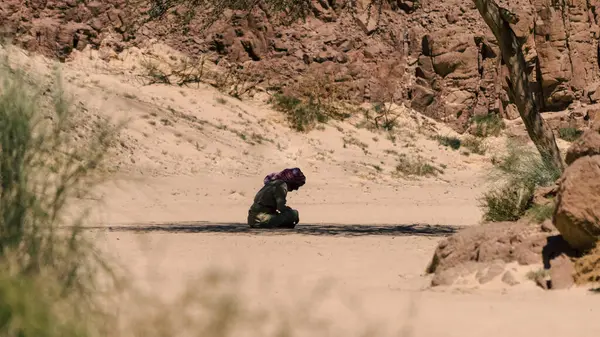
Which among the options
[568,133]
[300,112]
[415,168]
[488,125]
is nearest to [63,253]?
[415,168]

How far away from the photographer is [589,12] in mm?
33062

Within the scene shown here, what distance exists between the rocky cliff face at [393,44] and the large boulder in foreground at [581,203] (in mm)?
21747

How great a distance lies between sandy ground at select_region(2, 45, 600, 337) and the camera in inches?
283

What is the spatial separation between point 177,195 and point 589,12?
17597 mm

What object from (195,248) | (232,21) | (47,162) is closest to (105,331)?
(47,162)

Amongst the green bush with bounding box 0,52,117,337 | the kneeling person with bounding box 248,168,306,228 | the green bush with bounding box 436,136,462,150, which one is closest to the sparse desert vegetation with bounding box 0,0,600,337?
the green bush with bounding box 0,52,117,337

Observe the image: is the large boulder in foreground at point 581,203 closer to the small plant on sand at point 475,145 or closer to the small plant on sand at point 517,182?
the small plant on sand at point 517,182

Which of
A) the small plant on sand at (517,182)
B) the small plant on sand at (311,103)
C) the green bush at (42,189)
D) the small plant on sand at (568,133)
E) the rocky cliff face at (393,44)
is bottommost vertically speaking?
the green bush at (42,189)

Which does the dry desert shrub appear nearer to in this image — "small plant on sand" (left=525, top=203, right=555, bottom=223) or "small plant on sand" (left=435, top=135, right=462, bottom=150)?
"small plant on sand" (left=525, top=203, right=555, bottom=223)

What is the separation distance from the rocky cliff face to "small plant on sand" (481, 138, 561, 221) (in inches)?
680

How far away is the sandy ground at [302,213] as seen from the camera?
720cm

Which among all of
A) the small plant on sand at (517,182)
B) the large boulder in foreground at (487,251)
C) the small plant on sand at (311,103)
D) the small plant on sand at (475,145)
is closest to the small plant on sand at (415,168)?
the small plant on sand at (311,103)

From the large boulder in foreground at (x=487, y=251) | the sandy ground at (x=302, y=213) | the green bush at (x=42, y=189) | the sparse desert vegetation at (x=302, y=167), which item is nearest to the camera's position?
the green bush at (x=42, y=189)

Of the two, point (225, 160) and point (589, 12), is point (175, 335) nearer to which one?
point (225, 160)
